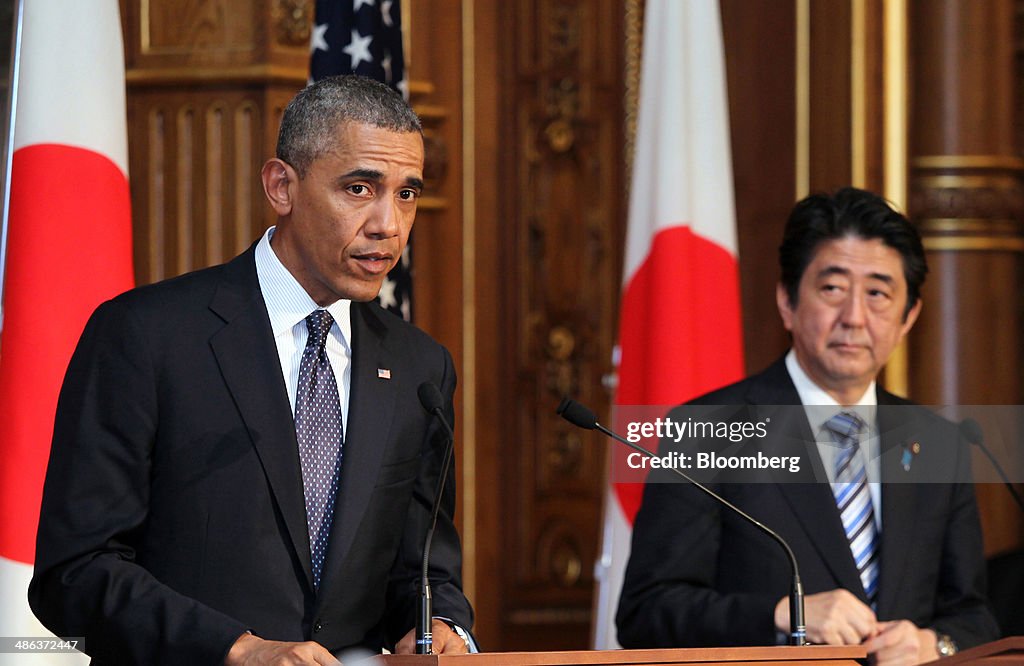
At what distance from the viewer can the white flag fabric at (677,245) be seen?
4055 mm

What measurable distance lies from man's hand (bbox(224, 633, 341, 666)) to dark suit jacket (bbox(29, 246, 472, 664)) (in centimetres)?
2

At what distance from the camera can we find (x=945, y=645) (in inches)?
112

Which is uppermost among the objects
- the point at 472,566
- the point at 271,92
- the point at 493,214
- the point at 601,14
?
the point at 601,14

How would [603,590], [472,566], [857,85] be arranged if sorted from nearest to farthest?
[603,590] → [857,85] → [472,566]

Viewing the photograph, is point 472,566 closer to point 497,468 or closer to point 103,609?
point 497,468

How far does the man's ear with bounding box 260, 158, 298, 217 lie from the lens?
242 centimetres

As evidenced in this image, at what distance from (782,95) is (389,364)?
260cm

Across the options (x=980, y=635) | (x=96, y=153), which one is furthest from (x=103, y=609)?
(x=980, y=635)

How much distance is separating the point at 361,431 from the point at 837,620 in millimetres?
902

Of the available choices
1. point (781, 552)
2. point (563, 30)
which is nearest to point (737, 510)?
point (781, 552)

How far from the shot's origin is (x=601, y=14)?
16.7 feet

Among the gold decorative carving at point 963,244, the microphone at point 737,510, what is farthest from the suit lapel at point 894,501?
the gold decorative carving at point 963,244

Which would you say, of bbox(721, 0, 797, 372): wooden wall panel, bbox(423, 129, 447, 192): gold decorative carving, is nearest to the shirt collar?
bbox(423, 129, 447, 192): gold decorative carving

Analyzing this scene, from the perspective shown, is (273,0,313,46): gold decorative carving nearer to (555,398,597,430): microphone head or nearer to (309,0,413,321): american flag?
(309,0,413,321): american flag
